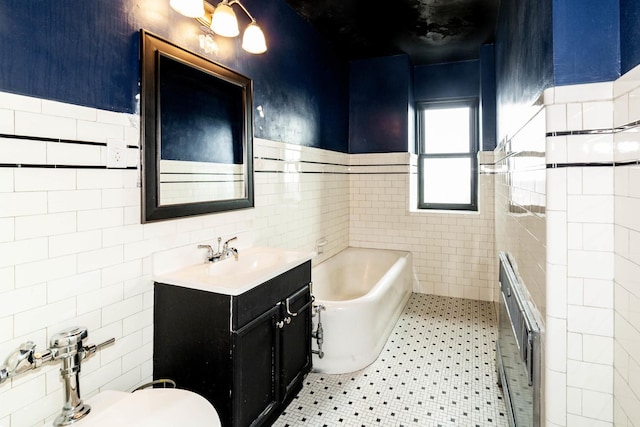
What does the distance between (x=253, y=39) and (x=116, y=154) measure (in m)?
1.12

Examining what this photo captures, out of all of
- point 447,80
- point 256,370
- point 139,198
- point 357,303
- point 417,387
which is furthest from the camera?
point 447,80

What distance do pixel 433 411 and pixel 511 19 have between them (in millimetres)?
2520

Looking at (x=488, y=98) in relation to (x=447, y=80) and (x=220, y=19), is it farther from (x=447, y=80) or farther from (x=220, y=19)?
(x=220, y=19)

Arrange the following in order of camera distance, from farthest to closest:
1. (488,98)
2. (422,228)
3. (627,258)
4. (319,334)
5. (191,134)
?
(422,228)
(488,98)
(319,334)
(191,134)
(627,258)

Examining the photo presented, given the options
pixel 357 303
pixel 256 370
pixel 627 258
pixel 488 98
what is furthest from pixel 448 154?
pixel 256 370

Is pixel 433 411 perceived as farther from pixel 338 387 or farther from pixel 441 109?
pixel 441 109

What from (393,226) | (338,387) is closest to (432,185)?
(393,226)

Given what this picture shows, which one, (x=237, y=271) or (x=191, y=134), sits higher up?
(x=191, y=134)

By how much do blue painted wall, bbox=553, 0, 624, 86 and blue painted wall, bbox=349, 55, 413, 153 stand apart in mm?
2976

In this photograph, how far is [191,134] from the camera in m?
2.03

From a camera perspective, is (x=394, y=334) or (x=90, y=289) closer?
(x=90, y=289)

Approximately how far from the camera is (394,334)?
321 centimetres

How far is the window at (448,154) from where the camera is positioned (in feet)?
14.5

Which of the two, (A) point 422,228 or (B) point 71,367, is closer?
(B) point 71,367
